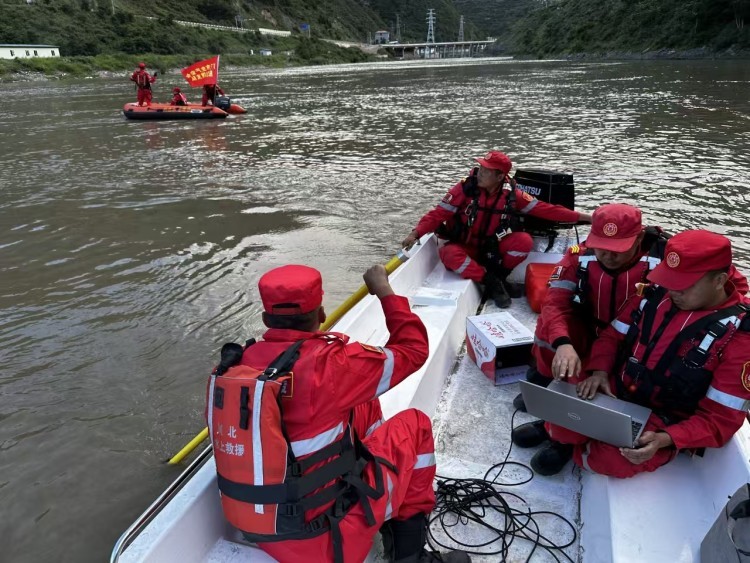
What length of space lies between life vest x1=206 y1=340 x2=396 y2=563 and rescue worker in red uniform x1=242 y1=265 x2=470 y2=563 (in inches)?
0.9

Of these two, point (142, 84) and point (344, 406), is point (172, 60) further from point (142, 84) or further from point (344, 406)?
point (344, 406)

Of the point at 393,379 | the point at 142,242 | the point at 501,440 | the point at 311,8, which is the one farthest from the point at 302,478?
the point at 311,8

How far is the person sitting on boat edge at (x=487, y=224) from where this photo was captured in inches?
169

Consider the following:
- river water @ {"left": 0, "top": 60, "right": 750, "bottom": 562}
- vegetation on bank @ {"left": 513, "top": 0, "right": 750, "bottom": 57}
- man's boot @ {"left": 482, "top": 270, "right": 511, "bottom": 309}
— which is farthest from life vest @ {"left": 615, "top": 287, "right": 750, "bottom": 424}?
vegetation on bank @ {"left": 513, "top": 0, "right": 750, "bottom": 57}

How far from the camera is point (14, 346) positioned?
468 centimetres

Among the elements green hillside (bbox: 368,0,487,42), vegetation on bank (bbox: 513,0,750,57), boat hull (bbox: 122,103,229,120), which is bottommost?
boat hull (bbox: 122,103,229,120)

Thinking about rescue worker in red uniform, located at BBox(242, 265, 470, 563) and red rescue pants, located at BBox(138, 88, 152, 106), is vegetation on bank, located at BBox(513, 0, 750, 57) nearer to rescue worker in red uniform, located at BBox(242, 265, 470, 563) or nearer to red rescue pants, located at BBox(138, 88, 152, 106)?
red rescue pants, located at BBox(138, 88, 152, 106)

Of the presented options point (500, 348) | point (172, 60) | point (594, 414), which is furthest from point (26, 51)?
point (594, 414)

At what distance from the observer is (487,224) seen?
4.42 meters

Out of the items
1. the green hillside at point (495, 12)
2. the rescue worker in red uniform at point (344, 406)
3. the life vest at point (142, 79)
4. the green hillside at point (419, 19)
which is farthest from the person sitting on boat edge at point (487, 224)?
the green hillside at point (495, 12)

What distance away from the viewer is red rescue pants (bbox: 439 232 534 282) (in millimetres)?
4414

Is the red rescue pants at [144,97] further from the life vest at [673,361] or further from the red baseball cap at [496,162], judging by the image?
the life vest at [673,361]

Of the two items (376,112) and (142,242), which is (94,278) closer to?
(142,242)

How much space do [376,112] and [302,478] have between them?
62.0 ft
